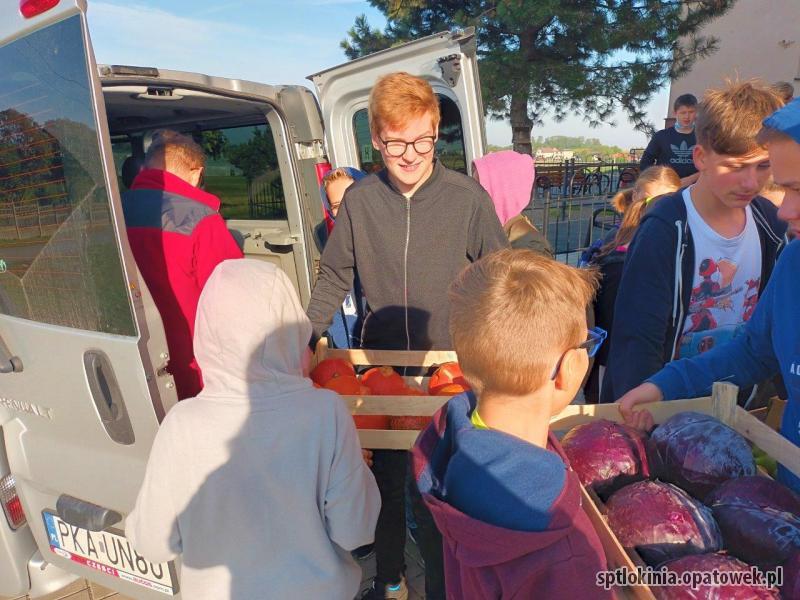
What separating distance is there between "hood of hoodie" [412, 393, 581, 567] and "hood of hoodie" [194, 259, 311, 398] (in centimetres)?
56

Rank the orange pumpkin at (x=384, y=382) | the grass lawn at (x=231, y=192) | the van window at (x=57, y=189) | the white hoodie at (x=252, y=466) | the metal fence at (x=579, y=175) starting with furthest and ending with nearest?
the metal fence at (x=579, y=175), the grass lawn at (x=231, y=192), the orange pumpkin at (x=384, y=382), the van window at (x=57, y=189), the white hoodie at (x=252, y=466)

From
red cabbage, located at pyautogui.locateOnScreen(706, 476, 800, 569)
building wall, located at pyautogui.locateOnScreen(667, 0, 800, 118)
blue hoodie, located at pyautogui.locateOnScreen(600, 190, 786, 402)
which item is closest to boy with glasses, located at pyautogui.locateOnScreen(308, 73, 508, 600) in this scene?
blue hoodie, located at pyautogui.locateOnScreen(600, 190, 786, 402)

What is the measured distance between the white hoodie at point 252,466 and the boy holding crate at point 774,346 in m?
0.90

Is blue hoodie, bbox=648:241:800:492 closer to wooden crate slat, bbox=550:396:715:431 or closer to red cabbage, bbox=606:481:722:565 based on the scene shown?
wooden crate slat, bbox=550:396:715:431

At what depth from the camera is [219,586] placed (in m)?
1.65

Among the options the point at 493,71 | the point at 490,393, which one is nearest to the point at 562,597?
the point at 490,393

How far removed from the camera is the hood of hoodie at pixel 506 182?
3.16m

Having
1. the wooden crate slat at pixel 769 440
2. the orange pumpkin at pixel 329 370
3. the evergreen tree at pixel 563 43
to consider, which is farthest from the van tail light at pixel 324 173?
the evergreen tree at pixel 563 43

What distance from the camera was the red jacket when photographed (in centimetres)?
246

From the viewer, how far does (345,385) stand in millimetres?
2139

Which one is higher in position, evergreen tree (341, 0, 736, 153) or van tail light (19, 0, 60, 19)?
evergreen tree (341, 0, 736, 153)

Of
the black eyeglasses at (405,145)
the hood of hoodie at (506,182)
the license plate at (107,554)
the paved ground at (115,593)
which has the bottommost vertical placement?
the paved ground at (115,593)

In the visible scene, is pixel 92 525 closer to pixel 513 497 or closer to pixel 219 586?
pixel 219 586

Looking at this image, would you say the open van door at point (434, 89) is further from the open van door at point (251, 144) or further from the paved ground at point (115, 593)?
the paved ground at point (115, 593)
